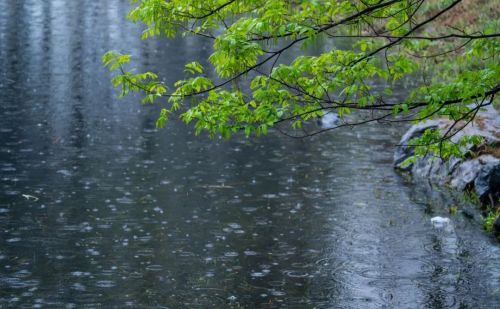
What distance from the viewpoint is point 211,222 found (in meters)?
19.5

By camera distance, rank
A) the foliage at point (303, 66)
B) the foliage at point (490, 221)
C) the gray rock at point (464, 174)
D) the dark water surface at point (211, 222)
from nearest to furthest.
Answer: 1. the foliage at point (303, 66)
2. the dark water surface at point (211, 222)
3. the foliage at point (490, 221)
4. the gray rock at point (464, 174)

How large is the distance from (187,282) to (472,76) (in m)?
6.67

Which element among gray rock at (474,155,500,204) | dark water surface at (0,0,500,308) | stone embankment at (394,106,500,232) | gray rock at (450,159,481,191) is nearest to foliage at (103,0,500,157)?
dark water surface at (0,0,500,308)

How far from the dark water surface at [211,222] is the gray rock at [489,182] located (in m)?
0.98

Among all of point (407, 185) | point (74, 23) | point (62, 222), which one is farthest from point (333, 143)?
point (74, 23)

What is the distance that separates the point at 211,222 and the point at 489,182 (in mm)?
6587

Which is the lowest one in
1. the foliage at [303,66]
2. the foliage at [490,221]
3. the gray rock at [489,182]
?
the foliage at [490,221]

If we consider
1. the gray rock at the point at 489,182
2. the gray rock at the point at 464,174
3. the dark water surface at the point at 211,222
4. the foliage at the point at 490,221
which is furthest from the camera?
the gray rock at the point at 464,174

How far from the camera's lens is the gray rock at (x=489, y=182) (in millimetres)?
20719

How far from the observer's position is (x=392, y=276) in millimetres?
16344

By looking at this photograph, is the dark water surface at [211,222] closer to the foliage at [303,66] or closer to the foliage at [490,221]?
the foliage at [490,221]

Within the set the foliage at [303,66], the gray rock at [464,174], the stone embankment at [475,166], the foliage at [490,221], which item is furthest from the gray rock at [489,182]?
the foliage at [303,66]

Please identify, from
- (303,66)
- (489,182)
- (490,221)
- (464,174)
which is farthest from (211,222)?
(303,66)

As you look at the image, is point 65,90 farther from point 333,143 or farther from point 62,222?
point 62,222
